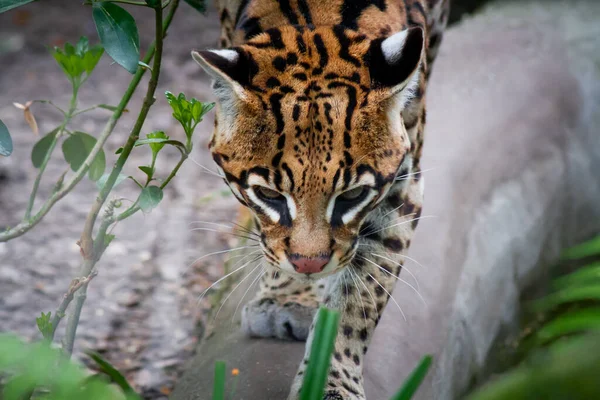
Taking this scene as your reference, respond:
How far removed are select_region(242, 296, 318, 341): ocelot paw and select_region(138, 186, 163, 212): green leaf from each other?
125 cm

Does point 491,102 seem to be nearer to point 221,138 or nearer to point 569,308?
point 569,308

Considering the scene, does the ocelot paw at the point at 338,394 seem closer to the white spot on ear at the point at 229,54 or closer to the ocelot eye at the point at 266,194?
the ocelot eye at the point at 266,194

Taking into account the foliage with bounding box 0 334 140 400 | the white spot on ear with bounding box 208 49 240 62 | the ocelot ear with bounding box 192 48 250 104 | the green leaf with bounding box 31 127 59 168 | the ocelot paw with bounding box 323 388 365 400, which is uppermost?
the white spot on ear with bounding box 208 49 240 62

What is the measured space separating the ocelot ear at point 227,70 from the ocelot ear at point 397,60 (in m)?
0.51

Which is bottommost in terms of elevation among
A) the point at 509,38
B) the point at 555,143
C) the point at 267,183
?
the point at 267,183

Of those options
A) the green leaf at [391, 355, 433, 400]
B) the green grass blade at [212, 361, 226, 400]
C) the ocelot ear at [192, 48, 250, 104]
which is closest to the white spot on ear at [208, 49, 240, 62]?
the ocelot ear at [192, 48, 250, 104]

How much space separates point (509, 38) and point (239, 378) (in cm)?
483

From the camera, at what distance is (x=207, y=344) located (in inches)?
181

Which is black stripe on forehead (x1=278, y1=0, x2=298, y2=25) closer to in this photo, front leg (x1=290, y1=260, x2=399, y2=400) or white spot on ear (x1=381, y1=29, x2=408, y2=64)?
white spot on ear (x1=381, y1=29, x2=408, y2=64)

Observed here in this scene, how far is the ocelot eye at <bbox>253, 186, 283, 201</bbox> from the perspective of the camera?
335 cm

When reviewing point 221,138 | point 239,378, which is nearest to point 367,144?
point 221,138

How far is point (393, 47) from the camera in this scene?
329 centimetres

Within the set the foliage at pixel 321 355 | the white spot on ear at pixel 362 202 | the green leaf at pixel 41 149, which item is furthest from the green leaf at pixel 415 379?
the green leaf at pixel 41 149

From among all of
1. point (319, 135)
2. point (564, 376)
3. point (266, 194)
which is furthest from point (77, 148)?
point (564, 376)
